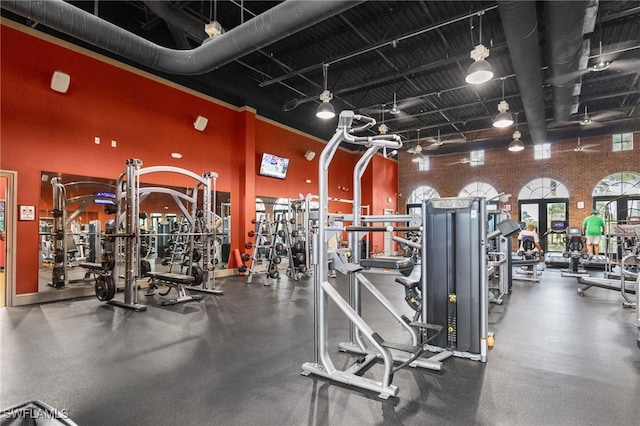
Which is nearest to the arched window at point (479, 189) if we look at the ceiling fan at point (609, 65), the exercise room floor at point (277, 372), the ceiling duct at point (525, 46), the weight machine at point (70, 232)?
the ceiling duct at point (525, 46)

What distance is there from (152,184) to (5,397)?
5.19 m

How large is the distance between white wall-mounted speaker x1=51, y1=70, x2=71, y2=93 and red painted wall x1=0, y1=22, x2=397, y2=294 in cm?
10

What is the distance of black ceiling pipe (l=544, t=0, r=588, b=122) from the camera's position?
14.4 feet

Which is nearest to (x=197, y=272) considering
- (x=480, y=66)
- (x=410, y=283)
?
(x=410, y=283)

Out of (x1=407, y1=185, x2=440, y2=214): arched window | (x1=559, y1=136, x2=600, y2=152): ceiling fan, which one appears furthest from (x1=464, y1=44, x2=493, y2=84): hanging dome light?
(x1=407, y1=185, x2=440, y2=214): arched window

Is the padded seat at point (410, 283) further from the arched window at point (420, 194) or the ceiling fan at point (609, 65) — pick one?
the arched window at point (420, 194)

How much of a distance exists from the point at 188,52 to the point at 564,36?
17.7ft

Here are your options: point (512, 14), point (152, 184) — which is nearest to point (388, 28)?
point (512, 14)

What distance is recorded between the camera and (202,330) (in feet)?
13.8

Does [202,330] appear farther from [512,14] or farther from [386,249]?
[386,249]

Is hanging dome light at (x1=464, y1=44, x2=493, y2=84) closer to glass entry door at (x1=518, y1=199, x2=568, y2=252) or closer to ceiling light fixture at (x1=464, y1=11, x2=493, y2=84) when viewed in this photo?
ceiling light fixture at (x1=464, y1=11, x2=493, y2=84)

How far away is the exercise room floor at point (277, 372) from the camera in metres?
2.32

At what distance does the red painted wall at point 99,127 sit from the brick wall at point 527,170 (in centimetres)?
861

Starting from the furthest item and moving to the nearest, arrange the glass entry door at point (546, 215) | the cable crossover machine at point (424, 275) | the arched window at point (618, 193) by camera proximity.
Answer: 1. the glass entry door at point (546, 215)
2. the arched window at point (618, 193)
3. the cable crossover machine at point (424, 275)
